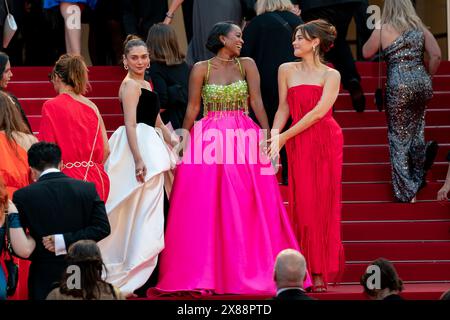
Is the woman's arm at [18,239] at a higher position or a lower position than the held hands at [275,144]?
lower

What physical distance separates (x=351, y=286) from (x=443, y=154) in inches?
99.0

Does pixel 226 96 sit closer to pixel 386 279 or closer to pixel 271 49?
pixel 271 49

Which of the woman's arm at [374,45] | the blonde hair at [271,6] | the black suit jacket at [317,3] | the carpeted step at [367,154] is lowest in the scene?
the carpeted step at [367,154]

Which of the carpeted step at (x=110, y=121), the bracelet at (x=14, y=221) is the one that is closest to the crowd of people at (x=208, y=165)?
the bracelet at (x=14, y=221)

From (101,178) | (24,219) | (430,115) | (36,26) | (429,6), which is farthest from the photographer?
(429,6)

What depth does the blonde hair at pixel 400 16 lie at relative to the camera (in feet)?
42.4

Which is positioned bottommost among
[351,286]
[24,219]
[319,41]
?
[351,286]

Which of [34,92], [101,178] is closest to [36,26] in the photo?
[34,92]

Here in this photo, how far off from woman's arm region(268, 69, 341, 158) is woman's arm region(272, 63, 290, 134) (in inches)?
3.9

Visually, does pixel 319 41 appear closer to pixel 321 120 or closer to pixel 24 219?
pixel 321 120

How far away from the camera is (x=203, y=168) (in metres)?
11.3

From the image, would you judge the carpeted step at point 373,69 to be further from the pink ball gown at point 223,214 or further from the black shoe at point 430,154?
the pink ball gown at point 223,214

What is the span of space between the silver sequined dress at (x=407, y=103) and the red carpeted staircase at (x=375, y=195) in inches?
10.2

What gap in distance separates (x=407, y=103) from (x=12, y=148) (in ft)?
A: 12.8
